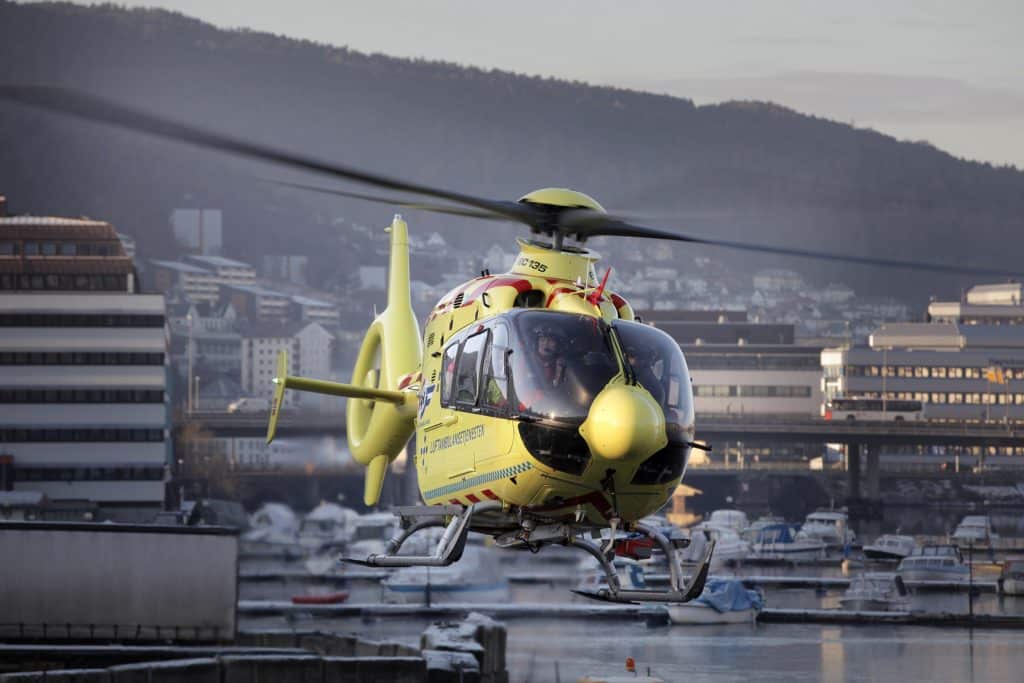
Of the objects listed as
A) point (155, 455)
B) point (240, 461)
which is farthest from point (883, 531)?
point (155, 455)

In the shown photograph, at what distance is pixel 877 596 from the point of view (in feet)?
292

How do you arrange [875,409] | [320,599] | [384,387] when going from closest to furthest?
[384,387] < [320,599] < [875,409]

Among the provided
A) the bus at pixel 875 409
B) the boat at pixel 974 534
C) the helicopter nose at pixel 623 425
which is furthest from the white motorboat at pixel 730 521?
the helicopter nose at pixel 623 425

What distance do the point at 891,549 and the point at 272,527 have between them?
3761 centimetres

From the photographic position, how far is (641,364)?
794 inches

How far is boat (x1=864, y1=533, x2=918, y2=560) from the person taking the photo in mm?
111062

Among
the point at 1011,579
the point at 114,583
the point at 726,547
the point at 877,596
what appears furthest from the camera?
the point at 726,547

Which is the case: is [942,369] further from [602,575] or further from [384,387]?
[384,387]

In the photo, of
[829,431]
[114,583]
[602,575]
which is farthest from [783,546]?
[114,583]

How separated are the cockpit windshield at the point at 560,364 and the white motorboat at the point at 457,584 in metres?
64.7

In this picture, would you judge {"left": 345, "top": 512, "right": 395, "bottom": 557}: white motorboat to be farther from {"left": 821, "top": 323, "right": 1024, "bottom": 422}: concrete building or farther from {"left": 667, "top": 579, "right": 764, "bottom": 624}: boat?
{"left": 821, "top": 323, "right": 1024, "bottom": 422}: concrete building

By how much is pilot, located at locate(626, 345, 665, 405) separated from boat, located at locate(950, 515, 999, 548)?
3890 inches

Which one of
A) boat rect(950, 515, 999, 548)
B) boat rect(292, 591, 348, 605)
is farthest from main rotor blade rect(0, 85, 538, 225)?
boat rect(950, 515, 999, 548)

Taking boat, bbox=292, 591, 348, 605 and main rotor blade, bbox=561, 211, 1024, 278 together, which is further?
boat, bbox=292, 591, 348, 605
